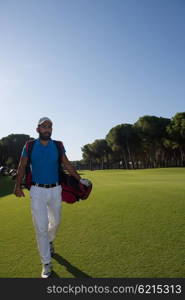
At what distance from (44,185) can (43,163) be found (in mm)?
408

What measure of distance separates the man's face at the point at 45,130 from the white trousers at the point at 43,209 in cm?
94

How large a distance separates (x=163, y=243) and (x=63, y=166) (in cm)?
260

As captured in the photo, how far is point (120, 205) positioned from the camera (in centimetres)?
1250

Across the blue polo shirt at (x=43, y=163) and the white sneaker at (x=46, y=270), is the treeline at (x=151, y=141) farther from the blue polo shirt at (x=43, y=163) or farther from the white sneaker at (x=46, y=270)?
the white sneaker at (x=46, y=270)

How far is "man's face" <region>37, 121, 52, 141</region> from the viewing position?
6.34 metres

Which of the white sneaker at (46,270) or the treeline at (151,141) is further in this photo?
the treeline at (151,141)

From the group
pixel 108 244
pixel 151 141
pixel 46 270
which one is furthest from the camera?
pixel 151 141

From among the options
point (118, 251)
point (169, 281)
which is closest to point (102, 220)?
point (118, 251)

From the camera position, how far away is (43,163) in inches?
246

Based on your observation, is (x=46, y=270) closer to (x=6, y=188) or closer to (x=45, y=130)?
(x=45, y=130)

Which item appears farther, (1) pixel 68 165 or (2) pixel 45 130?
(1) pixel 68 165

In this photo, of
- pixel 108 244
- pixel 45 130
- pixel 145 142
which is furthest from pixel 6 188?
pixel 145 142

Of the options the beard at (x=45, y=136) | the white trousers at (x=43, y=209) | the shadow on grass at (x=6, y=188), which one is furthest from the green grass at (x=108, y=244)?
the shadow on grass at (x=6, y=188)

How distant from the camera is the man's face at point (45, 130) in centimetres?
634
